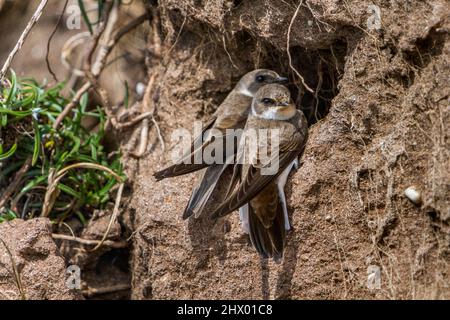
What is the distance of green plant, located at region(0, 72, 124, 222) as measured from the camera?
3.67m

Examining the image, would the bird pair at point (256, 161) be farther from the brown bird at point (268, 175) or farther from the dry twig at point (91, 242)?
the dry twig at point (91, 242)

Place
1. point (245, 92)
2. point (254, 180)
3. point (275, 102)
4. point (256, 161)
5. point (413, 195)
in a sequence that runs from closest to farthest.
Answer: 1. point (413, 195)
2. point (254, 180)
3. point (256, 161)
4. point (275, 102)
5. point (245, 92)

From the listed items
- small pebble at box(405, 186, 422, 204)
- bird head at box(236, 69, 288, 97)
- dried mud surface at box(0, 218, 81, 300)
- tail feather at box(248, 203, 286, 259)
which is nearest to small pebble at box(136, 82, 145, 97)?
bird head at box(236, 69, 288, 97)

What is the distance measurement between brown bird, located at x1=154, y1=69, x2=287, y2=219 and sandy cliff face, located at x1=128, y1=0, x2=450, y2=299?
121mm

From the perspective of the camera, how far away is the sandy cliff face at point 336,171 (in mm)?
2877

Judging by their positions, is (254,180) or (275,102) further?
(275,102)

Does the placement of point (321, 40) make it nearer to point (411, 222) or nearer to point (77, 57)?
point (411, 222)

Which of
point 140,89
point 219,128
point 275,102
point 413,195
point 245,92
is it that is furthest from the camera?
point 140,89

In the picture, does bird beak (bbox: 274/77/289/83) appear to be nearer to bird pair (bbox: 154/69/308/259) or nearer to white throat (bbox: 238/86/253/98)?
bird pair (bbox: 154/69/308/259)

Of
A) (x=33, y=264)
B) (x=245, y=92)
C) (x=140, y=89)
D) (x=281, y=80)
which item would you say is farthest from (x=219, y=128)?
(x=33, y=264)

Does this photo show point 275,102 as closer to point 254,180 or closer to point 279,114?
point 279,114

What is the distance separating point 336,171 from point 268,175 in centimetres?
29

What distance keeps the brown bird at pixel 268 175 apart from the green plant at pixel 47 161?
771 millimetres

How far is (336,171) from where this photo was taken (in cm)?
318
